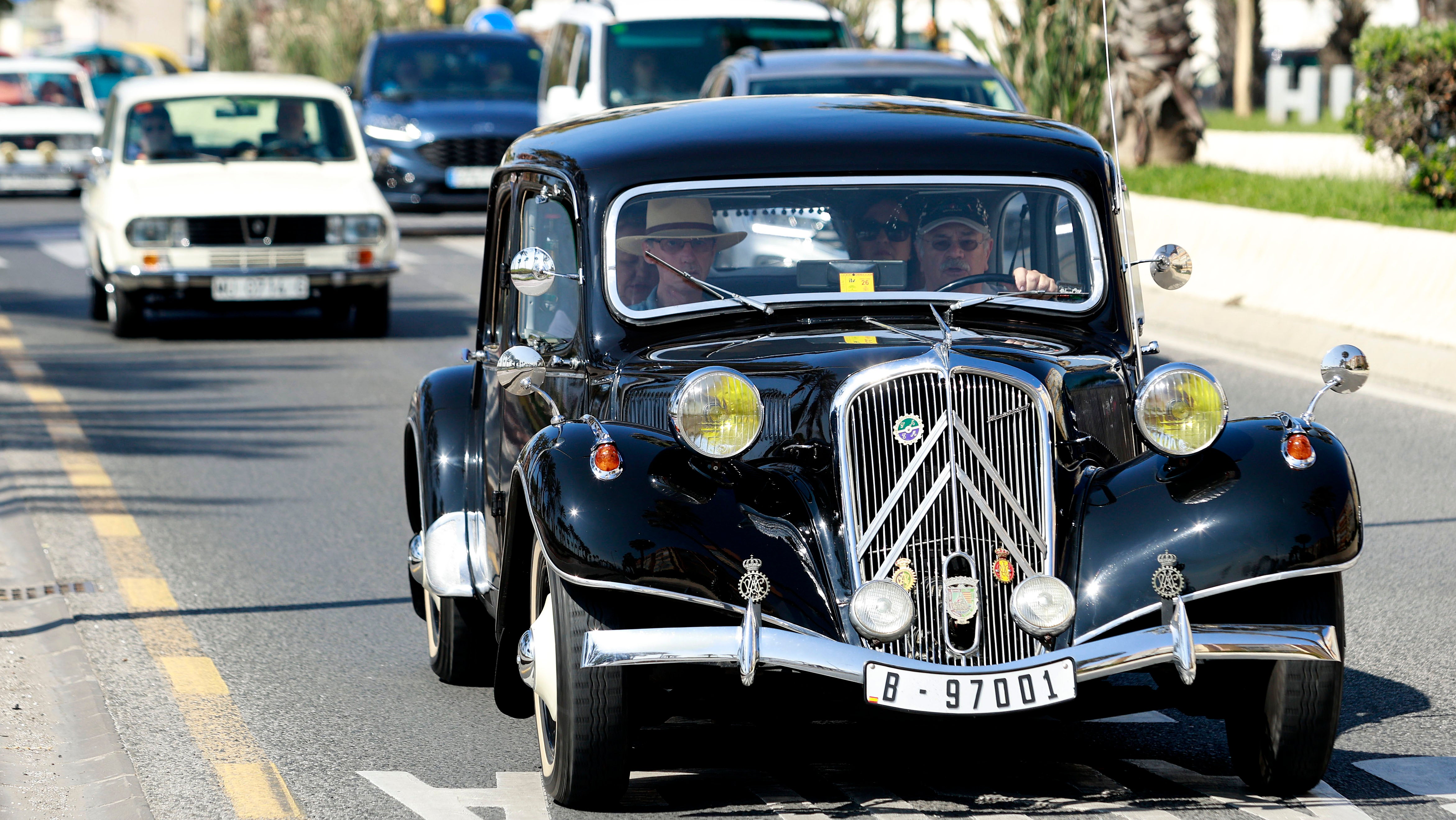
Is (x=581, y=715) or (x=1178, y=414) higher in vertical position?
(x=1178, y=414)

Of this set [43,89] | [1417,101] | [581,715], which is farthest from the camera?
[43,89]

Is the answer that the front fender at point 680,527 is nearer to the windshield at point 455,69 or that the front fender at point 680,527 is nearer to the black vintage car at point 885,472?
the black vintage car at point 885,472

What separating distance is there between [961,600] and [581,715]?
88cm

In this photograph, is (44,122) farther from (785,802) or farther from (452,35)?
(785,802)

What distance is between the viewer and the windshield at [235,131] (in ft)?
50.3

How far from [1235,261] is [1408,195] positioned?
6.65 ft

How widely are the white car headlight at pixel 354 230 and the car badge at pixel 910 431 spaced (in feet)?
34.0

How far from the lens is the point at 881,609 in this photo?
4543mm

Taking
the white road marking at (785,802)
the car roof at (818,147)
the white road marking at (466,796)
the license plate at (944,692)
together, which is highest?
the car roof at (818,147)

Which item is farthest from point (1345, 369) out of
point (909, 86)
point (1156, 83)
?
point (1156, 83)

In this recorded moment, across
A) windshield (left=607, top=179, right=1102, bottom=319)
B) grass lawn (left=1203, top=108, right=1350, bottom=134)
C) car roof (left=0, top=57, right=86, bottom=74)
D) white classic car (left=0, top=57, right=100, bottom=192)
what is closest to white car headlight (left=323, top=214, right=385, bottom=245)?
windshield (left=607, top=179, right=1102, bottom=319)

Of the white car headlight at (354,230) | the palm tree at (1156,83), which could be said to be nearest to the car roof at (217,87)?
the white car headlight at (354,230)

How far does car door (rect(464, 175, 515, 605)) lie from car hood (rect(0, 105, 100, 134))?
73.7ft

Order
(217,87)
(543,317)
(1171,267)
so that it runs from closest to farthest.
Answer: (1171,267) → (543,317) → (217,87)
